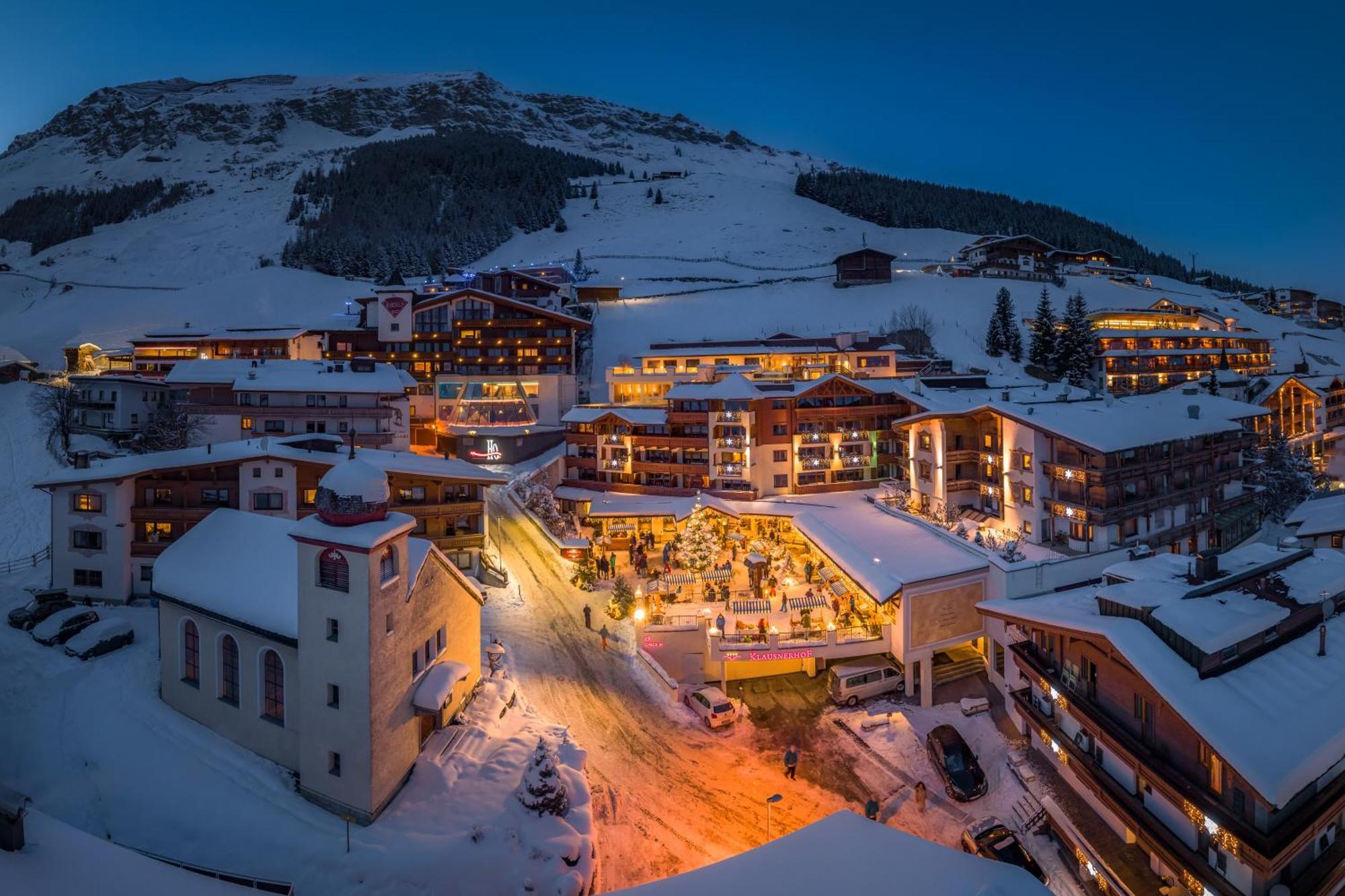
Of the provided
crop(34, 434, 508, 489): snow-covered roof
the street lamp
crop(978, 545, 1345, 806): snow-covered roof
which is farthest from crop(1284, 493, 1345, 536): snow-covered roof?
crop(34, 434, 508, 489): snow-covered roof

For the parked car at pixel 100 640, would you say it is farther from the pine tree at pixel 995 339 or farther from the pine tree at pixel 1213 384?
the pine tree at pixel 995 339

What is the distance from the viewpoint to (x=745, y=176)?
167 metres

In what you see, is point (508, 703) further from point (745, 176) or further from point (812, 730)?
point (745, 176)

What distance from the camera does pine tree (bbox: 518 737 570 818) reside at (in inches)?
615

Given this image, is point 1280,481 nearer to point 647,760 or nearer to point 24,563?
point 647,760

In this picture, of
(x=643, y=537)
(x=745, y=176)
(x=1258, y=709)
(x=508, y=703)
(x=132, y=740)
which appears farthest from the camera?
(x=745, y=176)

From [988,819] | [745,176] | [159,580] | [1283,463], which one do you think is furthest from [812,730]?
[745,176]

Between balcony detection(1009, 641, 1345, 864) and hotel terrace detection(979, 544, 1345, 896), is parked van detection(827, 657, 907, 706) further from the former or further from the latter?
balcony detection(1009, 641, 1345, 864)

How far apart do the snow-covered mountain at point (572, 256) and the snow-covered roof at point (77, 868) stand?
61.3m

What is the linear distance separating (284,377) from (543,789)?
37831 millimetres

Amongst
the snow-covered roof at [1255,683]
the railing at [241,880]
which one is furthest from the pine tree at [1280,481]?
the railing at [241,880]

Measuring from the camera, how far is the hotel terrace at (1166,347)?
2554 inches

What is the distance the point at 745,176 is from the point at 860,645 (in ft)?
526

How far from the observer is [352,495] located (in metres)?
15.5
